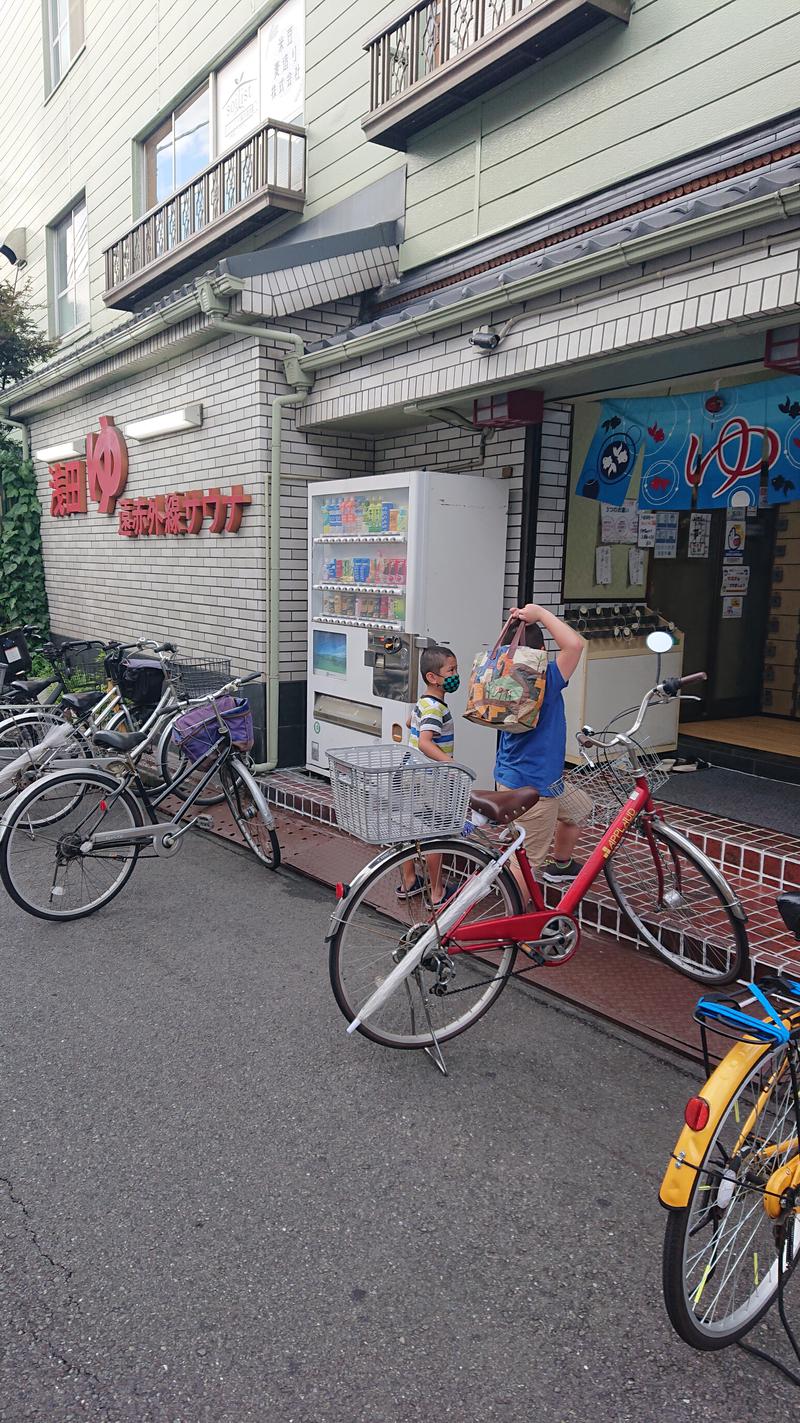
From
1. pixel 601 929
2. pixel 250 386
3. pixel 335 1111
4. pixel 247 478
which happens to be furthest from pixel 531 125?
pixel 335 1111

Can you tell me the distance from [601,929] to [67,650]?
230 inches

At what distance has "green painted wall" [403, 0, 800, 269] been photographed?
5.25m

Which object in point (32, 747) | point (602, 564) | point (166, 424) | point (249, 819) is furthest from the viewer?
point (166, 424)

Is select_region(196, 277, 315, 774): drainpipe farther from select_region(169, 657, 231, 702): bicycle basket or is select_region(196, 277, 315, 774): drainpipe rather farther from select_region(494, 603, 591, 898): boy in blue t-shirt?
select_region(494, 603, 591, 898): boy in blue t-shirt

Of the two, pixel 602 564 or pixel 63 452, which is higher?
pixel 63 452

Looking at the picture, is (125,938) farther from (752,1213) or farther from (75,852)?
(752,1213)

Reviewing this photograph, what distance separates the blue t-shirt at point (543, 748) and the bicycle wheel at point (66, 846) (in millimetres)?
2480

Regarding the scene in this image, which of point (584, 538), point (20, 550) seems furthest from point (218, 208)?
point (20, 550)

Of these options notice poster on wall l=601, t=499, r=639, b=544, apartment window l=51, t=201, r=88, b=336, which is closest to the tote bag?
notice poster on wall l=601, t=499, r=639, b=544

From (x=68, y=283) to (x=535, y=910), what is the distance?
1435 centimetres

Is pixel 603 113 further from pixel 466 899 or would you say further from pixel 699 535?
pixel 466 899

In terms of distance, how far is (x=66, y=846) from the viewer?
5355mm

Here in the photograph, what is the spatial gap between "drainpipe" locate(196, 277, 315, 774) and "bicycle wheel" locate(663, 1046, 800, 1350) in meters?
A: 5.47

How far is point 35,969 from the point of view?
4.69m
